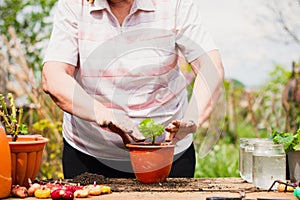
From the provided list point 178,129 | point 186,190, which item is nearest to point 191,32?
point 178,129

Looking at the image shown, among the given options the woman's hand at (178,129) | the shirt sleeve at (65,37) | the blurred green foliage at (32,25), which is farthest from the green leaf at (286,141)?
the blurred green foliage at (32,25)

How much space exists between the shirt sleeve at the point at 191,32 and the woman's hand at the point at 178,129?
1.29 feet

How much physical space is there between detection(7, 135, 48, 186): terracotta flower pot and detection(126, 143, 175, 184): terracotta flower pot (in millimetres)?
331

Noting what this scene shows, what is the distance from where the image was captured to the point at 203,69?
2301mm

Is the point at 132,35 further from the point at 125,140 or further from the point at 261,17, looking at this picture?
the point at 261,17

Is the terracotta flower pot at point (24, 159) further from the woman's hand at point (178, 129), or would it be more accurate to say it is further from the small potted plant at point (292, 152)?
the small potted plant at point (292, 152)

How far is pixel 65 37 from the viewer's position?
89.0 inches

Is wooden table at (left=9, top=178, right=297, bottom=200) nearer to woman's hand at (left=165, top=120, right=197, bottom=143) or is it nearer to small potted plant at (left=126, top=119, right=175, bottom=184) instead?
small potted plant at (left=126, top=119, right=175, bottom=184)

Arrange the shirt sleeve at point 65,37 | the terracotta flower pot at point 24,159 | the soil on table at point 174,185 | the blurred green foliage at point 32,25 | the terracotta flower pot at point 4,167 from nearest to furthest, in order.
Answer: the terracotta flower pot at point 4,167, the terracotta flower pot at point 24,159, the soil on table at point 174,185, the shirt sleeve at point 65,37, the blurred green foliage at point 32,25

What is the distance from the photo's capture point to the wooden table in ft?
5.98

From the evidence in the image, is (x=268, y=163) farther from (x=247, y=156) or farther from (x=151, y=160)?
(x=151, y=160)

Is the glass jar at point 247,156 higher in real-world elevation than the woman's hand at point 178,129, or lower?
lower

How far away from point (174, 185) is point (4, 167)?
2.00ft

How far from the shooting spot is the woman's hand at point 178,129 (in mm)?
2008
